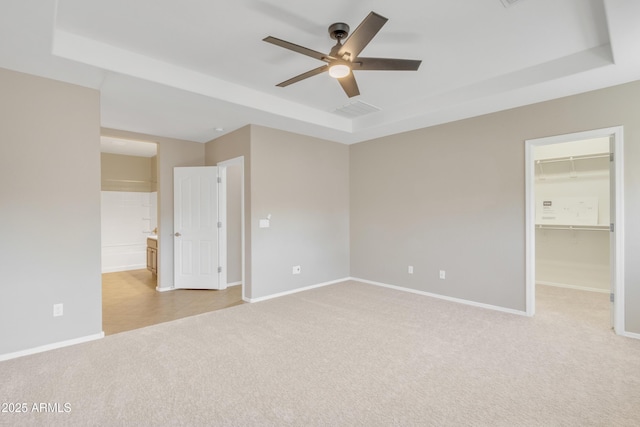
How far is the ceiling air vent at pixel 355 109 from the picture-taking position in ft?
14.1

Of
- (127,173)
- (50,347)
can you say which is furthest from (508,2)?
(127,173)

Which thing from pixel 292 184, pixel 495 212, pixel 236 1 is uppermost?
pixel 236 1

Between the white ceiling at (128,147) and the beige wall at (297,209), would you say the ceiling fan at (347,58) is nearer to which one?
the beige wall at (297,209)

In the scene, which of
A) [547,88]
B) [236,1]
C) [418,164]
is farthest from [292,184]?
[547,88]

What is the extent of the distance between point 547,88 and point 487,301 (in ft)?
8.61

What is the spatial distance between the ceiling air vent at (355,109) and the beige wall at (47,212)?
291 centimetres

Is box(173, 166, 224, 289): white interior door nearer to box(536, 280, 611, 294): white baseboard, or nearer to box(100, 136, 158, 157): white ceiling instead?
box(100, 136, 158, 157): white ceiling

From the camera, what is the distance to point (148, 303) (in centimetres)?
452

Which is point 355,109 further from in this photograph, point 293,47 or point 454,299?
point 454,299

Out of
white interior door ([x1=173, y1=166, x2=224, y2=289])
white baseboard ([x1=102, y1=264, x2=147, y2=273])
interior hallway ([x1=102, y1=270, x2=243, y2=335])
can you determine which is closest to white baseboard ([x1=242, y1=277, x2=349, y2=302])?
interior hallway ([x1=102, y1=270, x2=243, y2=335])

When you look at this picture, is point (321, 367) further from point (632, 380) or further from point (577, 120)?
point (577, 120)

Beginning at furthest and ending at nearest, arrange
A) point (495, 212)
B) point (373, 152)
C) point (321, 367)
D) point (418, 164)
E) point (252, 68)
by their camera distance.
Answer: point (373, 152), point (418, 164), point (495, 212), point (252, 68), point (321, 367)

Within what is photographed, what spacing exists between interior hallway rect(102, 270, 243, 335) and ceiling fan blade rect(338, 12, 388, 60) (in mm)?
3518

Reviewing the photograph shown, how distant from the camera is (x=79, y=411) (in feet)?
6.72
